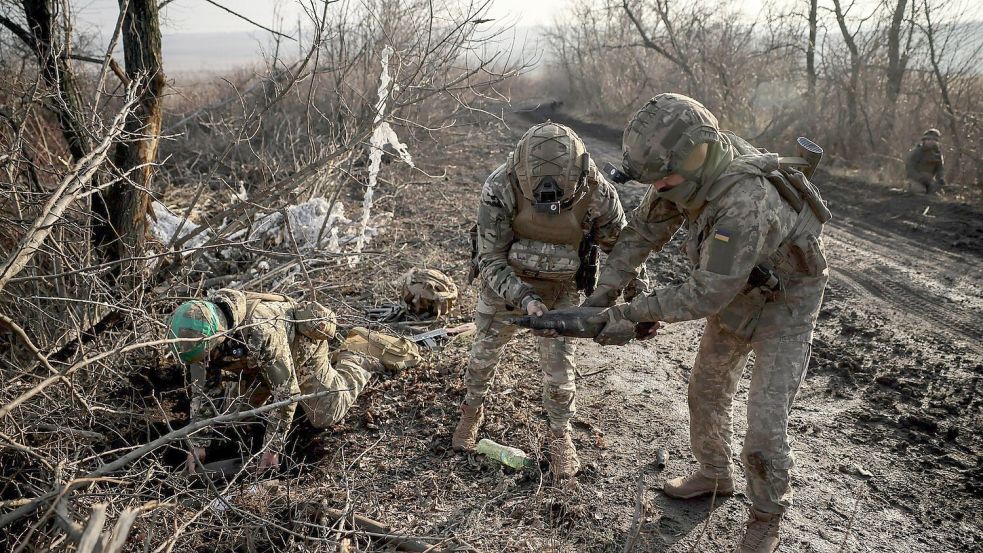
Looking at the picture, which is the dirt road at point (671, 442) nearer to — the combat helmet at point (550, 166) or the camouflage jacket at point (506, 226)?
the camouflage jacket at point (506, 226)

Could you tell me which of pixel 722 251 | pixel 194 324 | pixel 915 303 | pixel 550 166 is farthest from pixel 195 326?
pixel 915 303

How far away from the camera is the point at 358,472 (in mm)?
3609

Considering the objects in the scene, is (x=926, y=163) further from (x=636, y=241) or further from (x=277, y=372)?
(x=277, y=372)

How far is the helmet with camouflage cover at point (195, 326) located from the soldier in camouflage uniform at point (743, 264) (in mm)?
1936

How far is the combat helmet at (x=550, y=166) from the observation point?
3.01 m

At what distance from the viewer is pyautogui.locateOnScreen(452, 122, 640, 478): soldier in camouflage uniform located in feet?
9.96

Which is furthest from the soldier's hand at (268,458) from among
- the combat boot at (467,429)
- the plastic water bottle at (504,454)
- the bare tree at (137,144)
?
the bare tree at (137,144)

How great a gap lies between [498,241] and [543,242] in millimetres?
240

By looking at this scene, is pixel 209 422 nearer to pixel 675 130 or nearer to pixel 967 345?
pixel 675 130

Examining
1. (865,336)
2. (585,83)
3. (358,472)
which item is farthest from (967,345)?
(585,83)

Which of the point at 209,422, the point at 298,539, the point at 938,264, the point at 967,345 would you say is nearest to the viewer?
the point at 209,422

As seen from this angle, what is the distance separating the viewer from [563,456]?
3.53m

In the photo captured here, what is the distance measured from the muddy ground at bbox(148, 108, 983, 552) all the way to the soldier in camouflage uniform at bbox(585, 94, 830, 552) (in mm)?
442

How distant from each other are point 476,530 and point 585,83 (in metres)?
21.4
